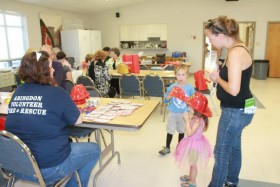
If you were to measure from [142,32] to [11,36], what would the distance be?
5.09 meters

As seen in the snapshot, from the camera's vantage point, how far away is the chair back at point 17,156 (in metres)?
1.46

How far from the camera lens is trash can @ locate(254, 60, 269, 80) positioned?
855 centimetres

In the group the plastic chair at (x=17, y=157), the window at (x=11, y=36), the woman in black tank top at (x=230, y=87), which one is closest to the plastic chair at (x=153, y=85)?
the woman in black tank top at (x=230, y=87)

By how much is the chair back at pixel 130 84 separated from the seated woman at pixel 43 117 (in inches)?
113

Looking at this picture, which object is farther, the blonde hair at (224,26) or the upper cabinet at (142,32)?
the upper cabinet at (142,32)

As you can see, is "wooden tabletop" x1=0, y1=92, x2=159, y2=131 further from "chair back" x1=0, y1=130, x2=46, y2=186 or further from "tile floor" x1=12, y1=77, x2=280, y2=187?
"tile floor" x1=12, y1=77, x2=280, y2=187

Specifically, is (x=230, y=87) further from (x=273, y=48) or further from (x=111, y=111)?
(x=273, y=48)

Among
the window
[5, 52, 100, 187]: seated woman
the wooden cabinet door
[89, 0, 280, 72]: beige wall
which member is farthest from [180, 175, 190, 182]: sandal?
the wooden cabinet door

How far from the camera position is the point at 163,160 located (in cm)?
292

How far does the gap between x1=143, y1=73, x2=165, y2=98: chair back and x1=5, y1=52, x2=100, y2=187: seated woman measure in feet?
9.22

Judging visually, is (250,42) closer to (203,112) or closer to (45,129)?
(203,112)

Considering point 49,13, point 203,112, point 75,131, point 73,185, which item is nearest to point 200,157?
point 203,112

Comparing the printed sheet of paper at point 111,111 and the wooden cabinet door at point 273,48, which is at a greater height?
the wooden cabinet door at point 273,48

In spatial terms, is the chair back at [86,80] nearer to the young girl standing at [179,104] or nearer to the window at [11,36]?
the young girl standing at [179,104]
